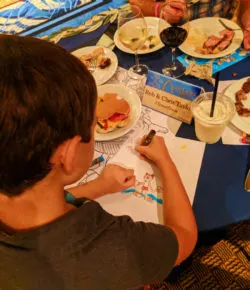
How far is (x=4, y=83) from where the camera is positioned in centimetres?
46

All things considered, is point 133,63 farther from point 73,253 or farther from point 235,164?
point 73,253

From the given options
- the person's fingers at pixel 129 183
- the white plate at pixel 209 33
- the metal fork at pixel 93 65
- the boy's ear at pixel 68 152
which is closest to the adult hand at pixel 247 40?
the white plate at pixel 209 33

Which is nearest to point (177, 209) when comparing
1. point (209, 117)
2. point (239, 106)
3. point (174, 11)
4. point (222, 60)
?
point (209, 117)

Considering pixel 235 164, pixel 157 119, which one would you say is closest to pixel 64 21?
pixel 157 119

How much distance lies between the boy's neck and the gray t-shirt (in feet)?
0.12

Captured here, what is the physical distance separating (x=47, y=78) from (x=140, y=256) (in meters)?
0.37

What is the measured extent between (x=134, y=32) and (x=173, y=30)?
0.13 metres

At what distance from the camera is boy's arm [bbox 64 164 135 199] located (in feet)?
2.65

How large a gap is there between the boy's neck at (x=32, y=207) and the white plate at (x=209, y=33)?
2.41 feet

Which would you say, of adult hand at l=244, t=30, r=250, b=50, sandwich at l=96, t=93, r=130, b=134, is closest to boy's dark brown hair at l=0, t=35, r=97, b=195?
sandwich at l=96, t=93, r=130, b=134

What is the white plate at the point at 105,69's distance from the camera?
3.63 ft

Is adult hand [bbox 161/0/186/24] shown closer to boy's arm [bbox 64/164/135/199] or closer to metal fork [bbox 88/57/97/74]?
metal fork [bbox 88/57/97/74]

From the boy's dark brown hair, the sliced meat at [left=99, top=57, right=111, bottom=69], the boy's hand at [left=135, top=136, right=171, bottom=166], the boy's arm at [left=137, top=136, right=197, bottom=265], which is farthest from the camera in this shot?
the sliced meat at [left=99, top=57, right=111, bottom=69]

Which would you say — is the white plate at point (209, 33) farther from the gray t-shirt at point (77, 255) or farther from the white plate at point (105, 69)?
the gray t-shirt at point (77, 255)
